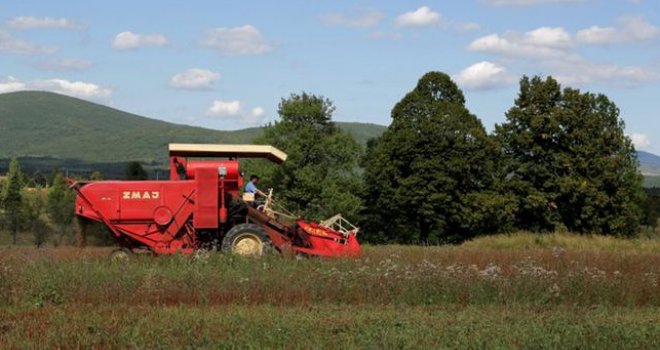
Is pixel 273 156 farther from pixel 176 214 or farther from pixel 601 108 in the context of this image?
pixel 601 108

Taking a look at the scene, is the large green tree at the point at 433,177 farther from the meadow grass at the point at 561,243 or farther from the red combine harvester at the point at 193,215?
the red combine harvester at the point at 193,215

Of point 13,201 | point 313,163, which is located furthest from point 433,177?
point 13,201

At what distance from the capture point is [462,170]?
150ft

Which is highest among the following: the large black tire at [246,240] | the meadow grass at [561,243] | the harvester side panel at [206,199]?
the harvester side panel at [206,199]

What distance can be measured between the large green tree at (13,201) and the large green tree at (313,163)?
12032 mm

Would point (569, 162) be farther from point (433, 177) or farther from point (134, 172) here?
point (134, 172)

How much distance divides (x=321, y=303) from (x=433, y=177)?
115 feet

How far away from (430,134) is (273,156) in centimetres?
2944

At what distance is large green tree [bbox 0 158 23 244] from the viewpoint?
37844 mm

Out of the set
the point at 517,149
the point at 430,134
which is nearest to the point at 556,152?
the point at 517,149

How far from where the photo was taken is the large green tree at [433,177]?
45.3 meters

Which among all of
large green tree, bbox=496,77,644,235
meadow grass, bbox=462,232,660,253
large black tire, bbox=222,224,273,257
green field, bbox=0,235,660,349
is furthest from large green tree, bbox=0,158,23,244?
large green tree, bbox=496,77,644,235

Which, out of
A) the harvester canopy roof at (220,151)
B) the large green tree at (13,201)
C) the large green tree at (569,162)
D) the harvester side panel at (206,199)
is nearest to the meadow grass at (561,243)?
the harvester canopy roof at (220,151)

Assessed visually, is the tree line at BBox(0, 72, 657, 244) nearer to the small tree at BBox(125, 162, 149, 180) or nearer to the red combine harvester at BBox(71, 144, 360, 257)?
the small tree at BBox(125, 162, 149, 180)
